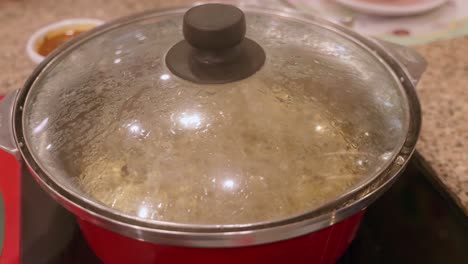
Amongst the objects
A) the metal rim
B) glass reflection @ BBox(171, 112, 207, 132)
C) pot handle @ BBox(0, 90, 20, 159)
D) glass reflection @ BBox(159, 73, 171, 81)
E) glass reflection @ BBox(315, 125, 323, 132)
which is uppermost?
glass reflection @ BBox(159, 73, 171, 81)

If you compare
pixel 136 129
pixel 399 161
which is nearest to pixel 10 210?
pixel 136 129

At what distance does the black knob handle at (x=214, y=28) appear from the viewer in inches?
25.8

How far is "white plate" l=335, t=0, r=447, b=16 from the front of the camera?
1181 mm

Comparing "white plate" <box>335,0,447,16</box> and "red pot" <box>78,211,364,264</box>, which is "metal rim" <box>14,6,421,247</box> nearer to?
"red pot" <box>78,211,364,264</box>

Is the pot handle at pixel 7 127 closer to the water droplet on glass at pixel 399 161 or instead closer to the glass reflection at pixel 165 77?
the glass reflection at pixel 165 77

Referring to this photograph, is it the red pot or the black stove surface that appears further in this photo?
the black stove surface

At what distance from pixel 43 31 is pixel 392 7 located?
87cm

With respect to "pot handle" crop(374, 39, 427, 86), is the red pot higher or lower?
lower

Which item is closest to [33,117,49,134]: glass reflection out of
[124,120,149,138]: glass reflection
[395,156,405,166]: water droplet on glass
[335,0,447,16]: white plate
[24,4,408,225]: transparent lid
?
[24,4,408,225]: transparent lid

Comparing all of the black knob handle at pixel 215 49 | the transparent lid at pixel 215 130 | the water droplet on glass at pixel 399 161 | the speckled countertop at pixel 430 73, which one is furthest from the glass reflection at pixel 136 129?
the speckled countertop at pixel 430 73

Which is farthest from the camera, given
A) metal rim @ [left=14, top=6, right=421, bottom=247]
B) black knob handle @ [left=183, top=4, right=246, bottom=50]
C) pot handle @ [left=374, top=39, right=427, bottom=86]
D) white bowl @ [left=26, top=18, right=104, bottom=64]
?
white bowl @ [left=26, top=18, right=104, bottom=64]

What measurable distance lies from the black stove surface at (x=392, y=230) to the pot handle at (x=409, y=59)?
7.0 inches

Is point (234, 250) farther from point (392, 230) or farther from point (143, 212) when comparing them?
point (392, 230)

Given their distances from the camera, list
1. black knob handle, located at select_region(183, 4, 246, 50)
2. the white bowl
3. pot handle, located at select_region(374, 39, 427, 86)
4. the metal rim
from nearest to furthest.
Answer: the metal rim < black knob handle, located at select_region(183, 4, 246, 50) < pot handle, located at select_region(374, 39, 427, 86) < the white bowl
